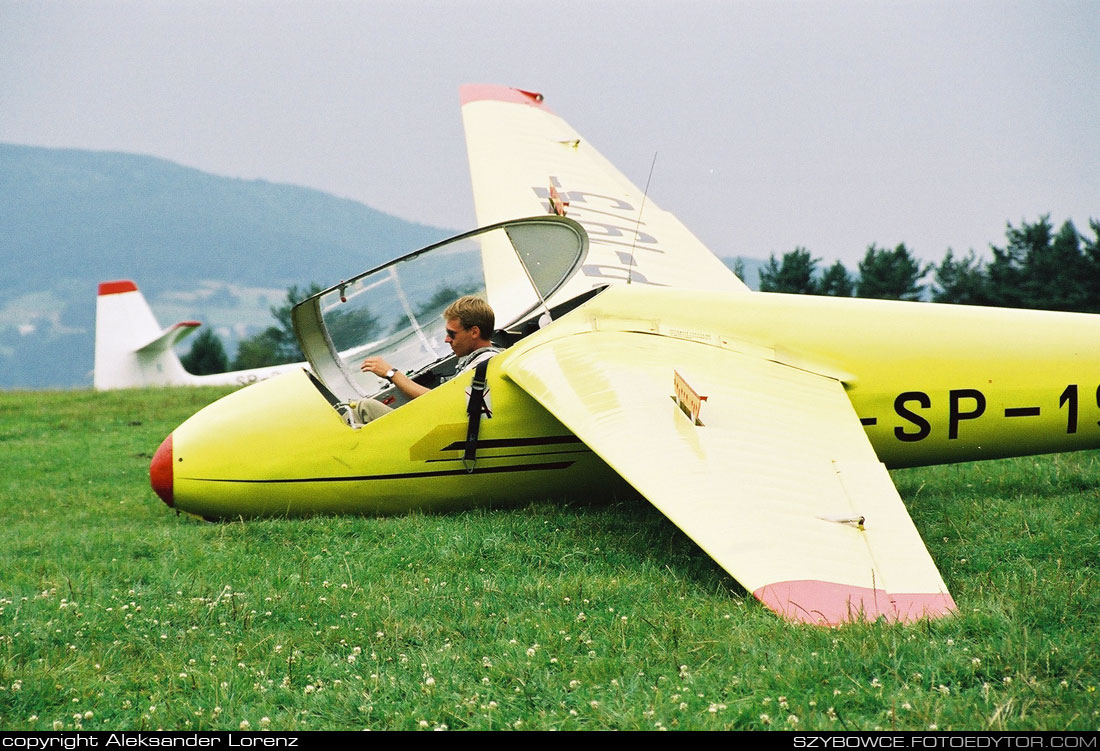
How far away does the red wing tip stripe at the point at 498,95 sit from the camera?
48.8ft

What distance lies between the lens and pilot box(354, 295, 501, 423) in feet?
22.0

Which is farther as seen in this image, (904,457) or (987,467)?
(987,467)

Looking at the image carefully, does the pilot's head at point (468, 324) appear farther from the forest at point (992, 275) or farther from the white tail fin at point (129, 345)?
the white tail fin at point (129, 345)

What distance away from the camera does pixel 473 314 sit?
6.70 metres

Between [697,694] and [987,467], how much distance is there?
19.6ft

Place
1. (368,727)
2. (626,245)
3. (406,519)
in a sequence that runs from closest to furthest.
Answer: (368,727) < (406,519) < (626,245)

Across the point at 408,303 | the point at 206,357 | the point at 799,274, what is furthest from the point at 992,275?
the point at 206,357

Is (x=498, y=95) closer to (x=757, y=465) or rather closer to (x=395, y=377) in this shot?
(x=395, y=377)

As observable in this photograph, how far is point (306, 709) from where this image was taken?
346cm

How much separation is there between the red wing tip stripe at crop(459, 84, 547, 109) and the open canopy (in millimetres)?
8138

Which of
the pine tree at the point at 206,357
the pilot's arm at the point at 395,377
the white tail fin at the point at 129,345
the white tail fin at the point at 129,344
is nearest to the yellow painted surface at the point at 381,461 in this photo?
the pilot's arm at the point at 395,377

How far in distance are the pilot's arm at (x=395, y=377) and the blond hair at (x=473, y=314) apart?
551 millimetres

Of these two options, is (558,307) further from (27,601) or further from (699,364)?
(27,601)
